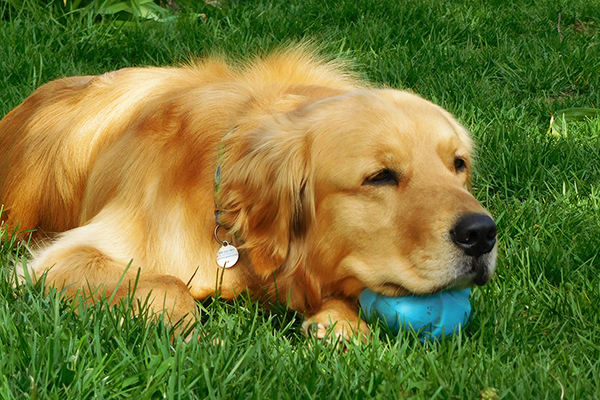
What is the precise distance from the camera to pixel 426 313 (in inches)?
112

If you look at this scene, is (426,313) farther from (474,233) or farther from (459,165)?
(459,165)

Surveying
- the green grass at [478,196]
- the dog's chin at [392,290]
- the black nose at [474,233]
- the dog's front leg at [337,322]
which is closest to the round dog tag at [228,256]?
the green grass at [478,196]

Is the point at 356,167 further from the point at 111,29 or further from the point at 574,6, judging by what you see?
the point at 574,6

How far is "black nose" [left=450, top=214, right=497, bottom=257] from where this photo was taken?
2691 mm

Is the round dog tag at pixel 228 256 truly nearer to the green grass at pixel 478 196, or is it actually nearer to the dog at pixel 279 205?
the dog at pixel 279 205

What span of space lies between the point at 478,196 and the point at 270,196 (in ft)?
5.27

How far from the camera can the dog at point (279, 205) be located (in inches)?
111

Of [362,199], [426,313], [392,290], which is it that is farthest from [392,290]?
[362,199]

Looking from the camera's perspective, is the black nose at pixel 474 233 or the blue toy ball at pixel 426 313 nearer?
the black nose at pixel 474 233

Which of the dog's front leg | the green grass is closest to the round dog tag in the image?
the green grass

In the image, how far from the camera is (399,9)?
6691mm

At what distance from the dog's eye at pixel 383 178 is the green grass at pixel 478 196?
56 cm

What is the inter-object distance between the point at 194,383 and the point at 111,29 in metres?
4.45

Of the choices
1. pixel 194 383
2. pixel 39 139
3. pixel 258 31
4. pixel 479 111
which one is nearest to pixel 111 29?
pixel 258 31
